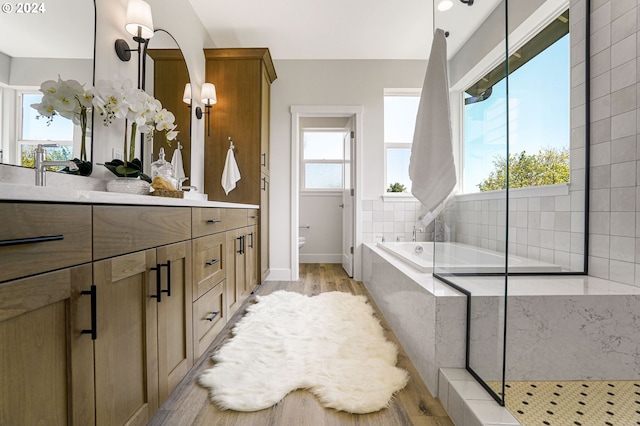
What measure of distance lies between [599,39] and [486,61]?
41.1 inches

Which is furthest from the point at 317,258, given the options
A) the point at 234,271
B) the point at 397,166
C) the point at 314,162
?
the point at 234,271

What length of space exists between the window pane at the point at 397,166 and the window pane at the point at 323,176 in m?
1.05

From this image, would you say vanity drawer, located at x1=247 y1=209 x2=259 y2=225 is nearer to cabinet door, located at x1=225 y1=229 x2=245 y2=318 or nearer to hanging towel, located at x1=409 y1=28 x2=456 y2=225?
cabinet door, located at x1=225 y1=229 x2=245 y2=318

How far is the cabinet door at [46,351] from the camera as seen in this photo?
1.92 ft

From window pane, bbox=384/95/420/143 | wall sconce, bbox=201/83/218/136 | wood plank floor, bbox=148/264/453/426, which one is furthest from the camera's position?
window pane, bbox=384/95/420/143

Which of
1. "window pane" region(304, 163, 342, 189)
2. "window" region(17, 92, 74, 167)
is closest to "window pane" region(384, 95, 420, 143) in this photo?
"window pane" region(304, 163, 342, 189)

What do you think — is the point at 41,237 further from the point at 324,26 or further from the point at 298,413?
the point at 324,26

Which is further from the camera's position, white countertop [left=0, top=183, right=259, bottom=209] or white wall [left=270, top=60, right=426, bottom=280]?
white wall [left=270, top=60, right=426, bottom=280]

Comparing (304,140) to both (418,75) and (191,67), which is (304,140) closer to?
(418,75)

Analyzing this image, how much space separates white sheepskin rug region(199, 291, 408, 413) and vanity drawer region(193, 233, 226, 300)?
38 centimetres

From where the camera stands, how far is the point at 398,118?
12.5 ft

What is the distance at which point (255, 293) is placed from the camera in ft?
9.67

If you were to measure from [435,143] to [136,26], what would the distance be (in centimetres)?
177

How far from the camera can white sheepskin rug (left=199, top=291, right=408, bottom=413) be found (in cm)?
130
